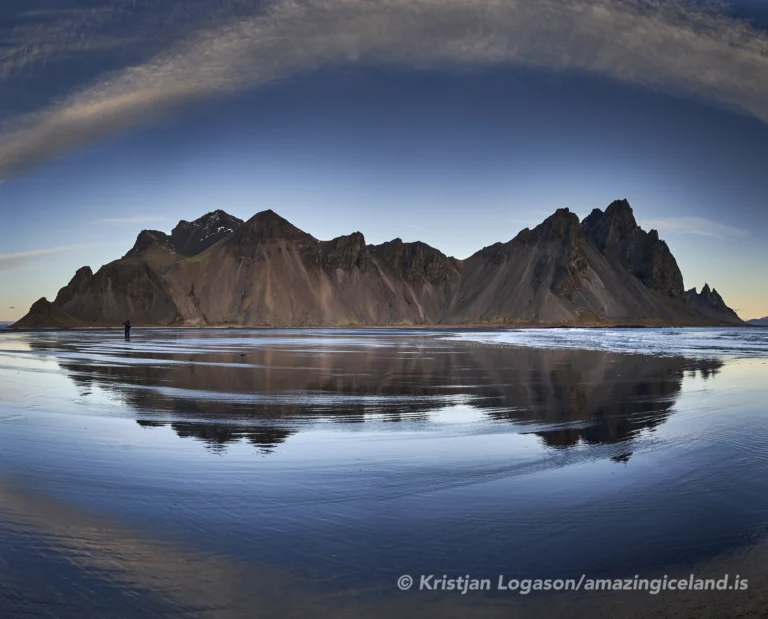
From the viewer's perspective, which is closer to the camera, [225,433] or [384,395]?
[225,433]

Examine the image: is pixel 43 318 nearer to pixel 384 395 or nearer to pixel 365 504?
pixel 384 395

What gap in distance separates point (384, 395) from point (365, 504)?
1122 centimetres

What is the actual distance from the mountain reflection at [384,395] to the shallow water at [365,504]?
0.57 ft

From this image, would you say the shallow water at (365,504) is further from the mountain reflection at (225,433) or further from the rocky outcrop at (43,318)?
the rocky outcrop at (43,318)

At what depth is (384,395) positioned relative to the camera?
18.8 meters

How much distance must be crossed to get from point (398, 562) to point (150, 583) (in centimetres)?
234

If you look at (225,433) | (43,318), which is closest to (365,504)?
(225,433)

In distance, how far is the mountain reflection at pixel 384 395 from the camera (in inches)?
521

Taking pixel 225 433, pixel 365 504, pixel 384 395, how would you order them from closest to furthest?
Result: pixel 365 504 < pixel 225 433 < pixel 384 395

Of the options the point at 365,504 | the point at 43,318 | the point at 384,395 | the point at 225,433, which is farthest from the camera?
the point at 43,318

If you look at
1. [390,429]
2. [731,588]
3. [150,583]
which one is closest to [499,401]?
[390,429]

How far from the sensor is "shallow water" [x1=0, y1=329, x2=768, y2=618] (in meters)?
5.14

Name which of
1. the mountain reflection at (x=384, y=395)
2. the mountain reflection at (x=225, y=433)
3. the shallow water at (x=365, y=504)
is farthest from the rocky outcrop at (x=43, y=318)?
the mountain reflection at (x=225, y=433)

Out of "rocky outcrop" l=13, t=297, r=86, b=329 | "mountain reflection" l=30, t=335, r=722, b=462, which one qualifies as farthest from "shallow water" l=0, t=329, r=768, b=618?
"rocky outcrop" l=13, t=297, r=86, b=329
